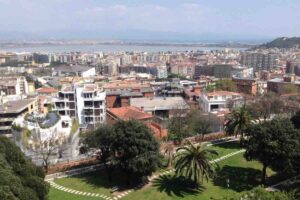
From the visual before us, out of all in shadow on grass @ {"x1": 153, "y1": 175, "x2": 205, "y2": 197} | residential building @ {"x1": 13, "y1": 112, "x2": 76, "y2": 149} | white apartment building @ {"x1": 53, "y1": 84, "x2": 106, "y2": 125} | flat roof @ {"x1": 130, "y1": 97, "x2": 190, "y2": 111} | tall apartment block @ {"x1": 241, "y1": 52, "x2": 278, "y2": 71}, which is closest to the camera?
shadow on grass @ {"x1": 153, "y1": 175, "x2": 205, "y2": 197}

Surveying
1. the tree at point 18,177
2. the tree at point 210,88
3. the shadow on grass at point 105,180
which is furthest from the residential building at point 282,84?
the tree at point 18,177

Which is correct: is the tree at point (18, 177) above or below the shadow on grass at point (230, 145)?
above

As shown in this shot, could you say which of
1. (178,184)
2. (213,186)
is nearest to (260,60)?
(213,186)

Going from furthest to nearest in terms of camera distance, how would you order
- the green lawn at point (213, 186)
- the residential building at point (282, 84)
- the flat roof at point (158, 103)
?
the residential building at point (282, 84), the flat roof at point (158, 103), the green lawn at point (213, 186)

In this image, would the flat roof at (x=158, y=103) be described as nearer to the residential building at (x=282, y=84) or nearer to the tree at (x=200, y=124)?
the tree at (x=200, y=124)

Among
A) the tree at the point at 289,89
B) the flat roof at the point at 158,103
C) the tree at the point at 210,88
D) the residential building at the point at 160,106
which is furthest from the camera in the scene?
the tree at the point at 289,89

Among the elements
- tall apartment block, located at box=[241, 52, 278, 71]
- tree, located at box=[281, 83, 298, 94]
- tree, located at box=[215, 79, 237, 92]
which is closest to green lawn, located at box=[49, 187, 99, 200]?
tree, located at box=[215, 79, 237, 92]

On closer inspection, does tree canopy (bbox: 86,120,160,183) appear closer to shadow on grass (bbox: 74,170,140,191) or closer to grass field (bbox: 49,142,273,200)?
shadow on grass (bbox: 74,170,140,191)

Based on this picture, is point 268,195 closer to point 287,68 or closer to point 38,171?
point 38,171
